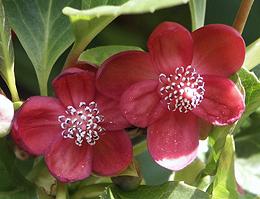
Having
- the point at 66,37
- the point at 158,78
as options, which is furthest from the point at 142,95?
the point at 66,37

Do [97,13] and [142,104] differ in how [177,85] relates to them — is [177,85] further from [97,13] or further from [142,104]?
[97,13]

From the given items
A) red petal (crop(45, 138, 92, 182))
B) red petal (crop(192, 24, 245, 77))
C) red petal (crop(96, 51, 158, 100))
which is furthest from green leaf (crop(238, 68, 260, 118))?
red petal (crop(45, 138, 92, 182))

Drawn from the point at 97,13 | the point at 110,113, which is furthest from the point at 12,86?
the point at 97,13

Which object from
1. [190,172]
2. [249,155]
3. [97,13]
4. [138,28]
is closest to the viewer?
[97,13]

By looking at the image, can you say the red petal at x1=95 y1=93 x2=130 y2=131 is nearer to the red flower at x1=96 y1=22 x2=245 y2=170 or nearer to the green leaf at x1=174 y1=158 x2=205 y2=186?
the red flower at x1=96 y1=22 x2=245 y2=170

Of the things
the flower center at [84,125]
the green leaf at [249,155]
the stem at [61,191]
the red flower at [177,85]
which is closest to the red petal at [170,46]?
the red flower at [177,85]

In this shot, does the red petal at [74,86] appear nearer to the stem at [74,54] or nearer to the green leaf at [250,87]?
the stem at [74,54]
